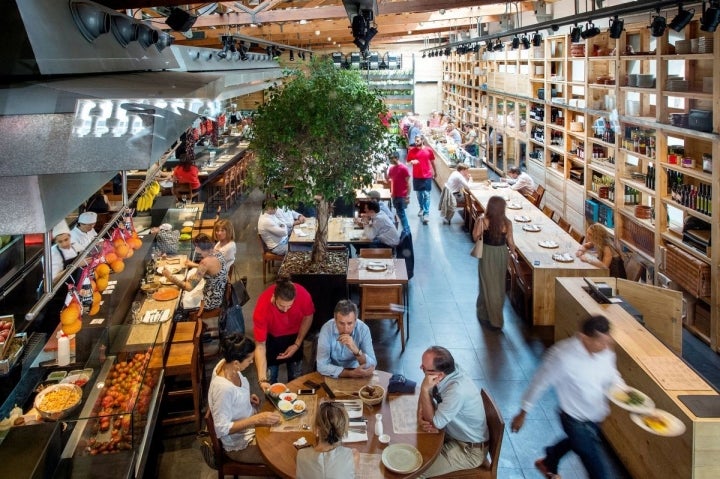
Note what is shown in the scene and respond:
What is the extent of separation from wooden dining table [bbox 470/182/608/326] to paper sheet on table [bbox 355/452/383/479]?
3699mm

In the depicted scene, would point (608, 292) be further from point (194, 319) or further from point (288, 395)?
point (194, 319)

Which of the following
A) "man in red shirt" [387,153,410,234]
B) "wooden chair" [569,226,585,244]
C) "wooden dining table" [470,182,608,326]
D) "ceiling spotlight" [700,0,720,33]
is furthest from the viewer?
"man in red shirt" [387,153,410,234]

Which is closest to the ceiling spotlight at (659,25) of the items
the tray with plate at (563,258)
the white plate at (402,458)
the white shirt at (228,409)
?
the tray with plate at (563,258)

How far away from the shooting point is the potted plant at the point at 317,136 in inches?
227

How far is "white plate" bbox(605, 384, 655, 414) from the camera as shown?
12.0 ft

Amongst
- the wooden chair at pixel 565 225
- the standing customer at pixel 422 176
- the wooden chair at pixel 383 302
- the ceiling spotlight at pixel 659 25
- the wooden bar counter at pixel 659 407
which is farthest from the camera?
the standing customer at pixel 422 176

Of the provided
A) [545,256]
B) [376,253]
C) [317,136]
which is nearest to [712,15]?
[545,256]

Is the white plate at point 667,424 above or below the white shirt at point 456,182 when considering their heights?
below

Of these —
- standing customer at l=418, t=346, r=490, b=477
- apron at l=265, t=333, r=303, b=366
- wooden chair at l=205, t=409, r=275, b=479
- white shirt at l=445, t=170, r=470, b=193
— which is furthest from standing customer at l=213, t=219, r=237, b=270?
white shirt at l=445, t=170, r=470, b=193

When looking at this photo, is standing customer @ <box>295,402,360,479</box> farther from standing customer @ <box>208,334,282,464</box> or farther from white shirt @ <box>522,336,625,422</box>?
white shirt @ <box>522,336,625,422</box>

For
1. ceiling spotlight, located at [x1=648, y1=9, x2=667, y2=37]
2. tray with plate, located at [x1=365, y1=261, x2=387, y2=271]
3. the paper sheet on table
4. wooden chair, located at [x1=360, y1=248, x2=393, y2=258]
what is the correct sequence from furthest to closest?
wooden chair, located at [x1=360, y1=248, x2=393, y2=258]
tray with plate, located at [x1=365, y1=261, x2=387, y2=271]
ceiling spotlight, located at [x1=648, y1=9, x2=667, y2=37]
the paper sheet on table

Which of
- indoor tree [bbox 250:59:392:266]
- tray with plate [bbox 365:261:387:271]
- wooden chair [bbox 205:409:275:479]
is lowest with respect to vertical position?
wooden chair [bbox 205:409:275:479]

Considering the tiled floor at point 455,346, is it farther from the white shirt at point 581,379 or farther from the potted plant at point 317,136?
the potted plant at point 317,136

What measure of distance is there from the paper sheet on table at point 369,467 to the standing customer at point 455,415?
1.20 ft
